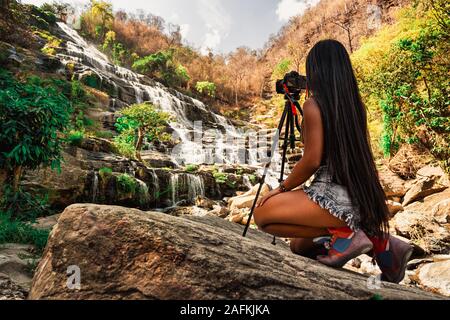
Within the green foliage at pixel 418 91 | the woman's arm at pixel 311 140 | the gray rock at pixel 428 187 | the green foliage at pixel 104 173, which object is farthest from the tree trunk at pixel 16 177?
the green foliage at pixel 418 91

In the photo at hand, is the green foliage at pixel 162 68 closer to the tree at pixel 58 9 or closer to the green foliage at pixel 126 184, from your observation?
the tree at pixel 58 9

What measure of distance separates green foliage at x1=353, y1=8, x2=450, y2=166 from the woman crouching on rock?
23.7 feet

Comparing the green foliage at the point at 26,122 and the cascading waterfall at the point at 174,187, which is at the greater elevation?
the green foliage at the point at 26,122

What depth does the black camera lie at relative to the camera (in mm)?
1795

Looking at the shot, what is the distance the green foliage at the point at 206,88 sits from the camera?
23688mm

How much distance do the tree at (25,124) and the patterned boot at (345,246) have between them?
2781mm

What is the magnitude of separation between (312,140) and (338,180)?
249 mm

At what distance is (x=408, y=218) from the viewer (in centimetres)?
516

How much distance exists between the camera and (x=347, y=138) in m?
1.40

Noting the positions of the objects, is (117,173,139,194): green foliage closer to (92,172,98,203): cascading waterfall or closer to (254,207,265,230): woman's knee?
(92,172,98,203): cascading waterfall
